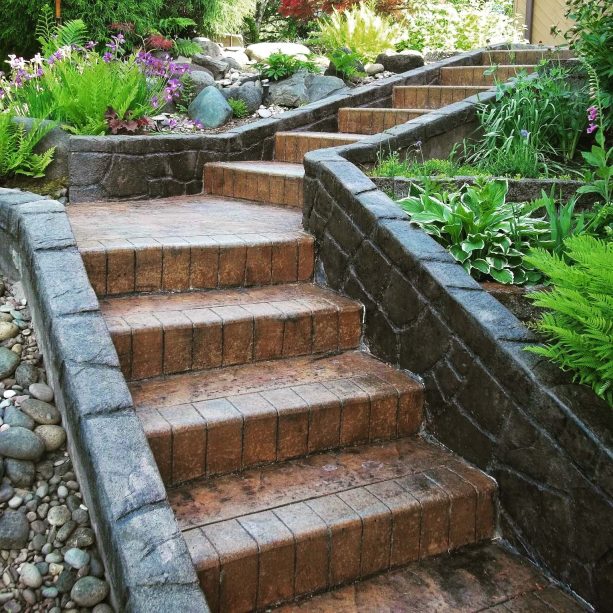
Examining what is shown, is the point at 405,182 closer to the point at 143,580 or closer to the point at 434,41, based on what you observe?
the point at 143,580

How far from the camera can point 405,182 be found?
4051 millimetres

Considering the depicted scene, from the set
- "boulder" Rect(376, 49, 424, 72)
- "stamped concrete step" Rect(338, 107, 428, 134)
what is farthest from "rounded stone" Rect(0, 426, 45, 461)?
"boulder" Rect(376, 49, 424, 72)

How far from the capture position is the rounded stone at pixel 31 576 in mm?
2137

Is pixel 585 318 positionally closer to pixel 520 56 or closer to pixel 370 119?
pixel 370 119

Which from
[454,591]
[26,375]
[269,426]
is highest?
[26,375]

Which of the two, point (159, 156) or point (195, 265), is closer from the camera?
point (195, 265)

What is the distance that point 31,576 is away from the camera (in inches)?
84.4

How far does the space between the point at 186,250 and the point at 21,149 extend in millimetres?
1520

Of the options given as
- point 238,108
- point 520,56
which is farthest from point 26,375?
point 520,56

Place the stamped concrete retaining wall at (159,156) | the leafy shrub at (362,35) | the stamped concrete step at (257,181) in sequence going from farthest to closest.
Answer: the leafy shrub at (362,35), the stamped concrete step at (257,181), the stamped concrete retaining wall at (159,156)

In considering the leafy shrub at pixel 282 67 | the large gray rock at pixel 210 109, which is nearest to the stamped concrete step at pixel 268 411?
the large gray rock at pixel 210 109

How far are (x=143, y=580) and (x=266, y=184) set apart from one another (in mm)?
3356

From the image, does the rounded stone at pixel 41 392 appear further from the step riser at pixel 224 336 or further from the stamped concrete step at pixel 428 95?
the stamped concrete step at pixel 428 95

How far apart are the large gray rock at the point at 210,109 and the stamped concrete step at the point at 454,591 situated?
4556 mm
